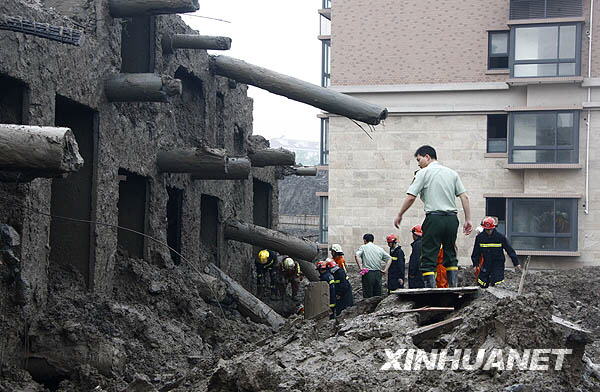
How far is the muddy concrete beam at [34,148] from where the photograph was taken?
8.07m

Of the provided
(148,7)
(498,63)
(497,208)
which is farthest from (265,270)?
(498,63)

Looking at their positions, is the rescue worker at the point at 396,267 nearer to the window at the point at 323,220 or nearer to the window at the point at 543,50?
the window at the point at 543,50

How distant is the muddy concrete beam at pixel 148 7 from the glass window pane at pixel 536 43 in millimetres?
20408

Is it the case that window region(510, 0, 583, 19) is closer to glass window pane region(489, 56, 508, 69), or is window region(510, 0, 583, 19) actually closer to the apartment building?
the apartment building

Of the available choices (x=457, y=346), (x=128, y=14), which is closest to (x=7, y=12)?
(x=128, y=14)

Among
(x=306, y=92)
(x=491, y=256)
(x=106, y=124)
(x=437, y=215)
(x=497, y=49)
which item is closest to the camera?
(x=437, y=215)

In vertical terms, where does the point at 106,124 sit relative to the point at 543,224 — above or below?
above

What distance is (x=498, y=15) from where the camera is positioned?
108 ft

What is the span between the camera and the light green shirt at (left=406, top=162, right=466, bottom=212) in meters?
10.7

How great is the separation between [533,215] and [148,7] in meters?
21.3

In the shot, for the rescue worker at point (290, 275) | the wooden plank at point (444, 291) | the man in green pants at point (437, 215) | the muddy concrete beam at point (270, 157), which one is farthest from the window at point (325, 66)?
the wooden plank at point (444, 291)

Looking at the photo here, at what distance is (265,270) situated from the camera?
2247 cm

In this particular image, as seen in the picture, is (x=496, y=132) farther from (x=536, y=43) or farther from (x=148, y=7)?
(x=148, y=7)

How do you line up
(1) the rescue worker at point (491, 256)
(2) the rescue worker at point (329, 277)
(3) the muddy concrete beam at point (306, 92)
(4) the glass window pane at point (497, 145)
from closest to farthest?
(1) the rescue worker at point (491, 256), (3) the muddy concrete beam at point (306, 92), (2) the rescue worker at point (329, 277), (4) the glass window pane at point (497, 145)
